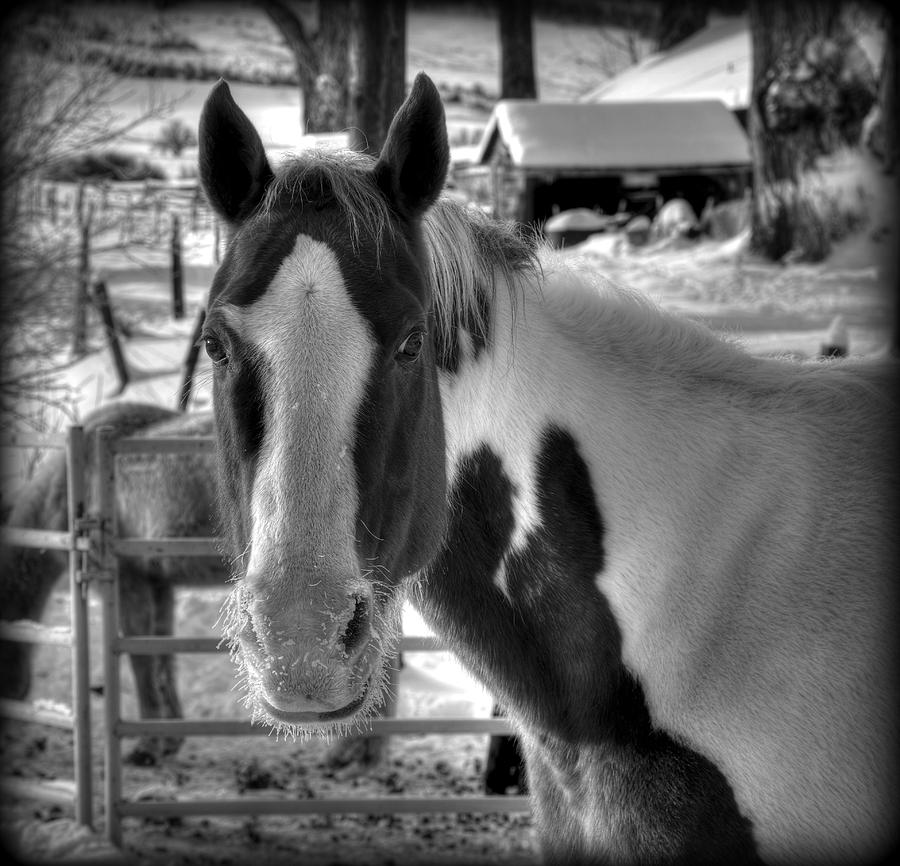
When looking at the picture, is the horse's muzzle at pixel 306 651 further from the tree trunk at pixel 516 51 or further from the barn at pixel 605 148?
the barn at pixel 605 148

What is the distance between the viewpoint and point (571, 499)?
2.07 metres

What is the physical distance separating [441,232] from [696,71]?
20544mm

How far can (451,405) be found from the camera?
2062 millimetres

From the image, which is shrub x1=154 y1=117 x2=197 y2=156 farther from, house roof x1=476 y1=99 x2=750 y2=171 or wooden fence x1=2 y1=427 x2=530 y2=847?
wooden fence x1=2 y1=427 x2=530 y2=847

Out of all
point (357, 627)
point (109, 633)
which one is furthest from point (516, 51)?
point (357, 627)

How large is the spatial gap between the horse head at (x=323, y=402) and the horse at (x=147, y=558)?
3.64m

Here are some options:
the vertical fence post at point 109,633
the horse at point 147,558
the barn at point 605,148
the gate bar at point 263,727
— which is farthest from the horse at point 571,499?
the barn at point 605,148

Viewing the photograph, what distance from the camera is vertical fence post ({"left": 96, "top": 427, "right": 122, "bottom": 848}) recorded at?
4.27 m

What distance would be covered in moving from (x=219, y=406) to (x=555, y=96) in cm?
1948

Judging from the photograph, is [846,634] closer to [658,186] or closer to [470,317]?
[470,317]

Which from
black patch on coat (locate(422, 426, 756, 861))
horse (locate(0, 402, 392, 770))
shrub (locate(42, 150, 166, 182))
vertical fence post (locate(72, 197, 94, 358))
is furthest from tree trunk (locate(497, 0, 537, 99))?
black patch on coat (locate(422, 426, 756, 861))

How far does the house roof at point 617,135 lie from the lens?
13.8 metres

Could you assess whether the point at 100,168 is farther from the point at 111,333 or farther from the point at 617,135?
the point at 617,135

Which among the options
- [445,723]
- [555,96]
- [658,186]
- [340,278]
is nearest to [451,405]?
[340,278]
